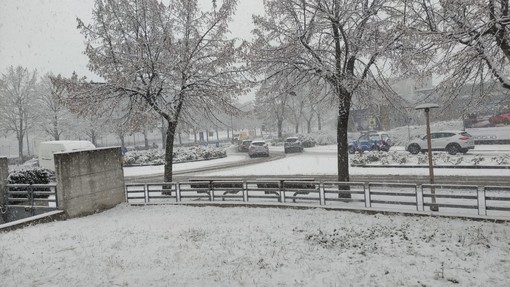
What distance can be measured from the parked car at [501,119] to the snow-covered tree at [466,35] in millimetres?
23478

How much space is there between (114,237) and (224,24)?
10.5 meters

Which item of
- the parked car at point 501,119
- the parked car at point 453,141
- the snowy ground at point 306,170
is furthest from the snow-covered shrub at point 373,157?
the parked car at point 501,119

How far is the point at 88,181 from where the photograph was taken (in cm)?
1352

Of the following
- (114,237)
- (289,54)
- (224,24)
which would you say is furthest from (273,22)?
(114,237)

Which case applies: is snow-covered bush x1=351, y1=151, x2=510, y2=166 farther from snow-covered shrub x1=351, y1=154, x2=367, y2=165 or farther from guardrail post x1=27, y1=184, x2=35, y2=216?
guardrail post x1=27, y1=184, x2=35, y2=216

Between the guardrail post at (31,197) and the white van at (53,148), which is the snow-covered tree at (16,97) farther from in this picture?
the guardrail post at (31,197)

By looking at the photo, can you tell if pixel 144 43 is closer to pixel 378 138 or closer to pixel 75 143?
pixel 75 143

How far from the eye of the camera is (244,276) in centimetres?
653

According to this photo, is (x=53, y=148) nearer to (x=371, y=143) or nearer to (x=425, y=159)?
(x=425, y=159)

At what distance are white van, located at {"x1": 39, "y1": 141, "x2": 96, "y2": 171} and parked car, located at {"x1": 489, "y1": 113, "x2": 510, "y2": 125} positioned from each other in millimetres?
31807

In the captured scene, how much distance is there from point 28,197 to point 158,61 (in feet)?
23.3

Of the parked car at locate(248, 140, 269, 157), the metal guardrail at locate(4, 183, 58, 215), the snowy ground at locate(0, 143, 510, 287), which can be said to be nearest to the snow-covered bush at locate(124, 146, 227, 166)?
the parked car at locate(248, 140, 269, 157)

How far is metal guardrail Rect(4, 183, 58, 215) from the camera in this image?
13.1 metres

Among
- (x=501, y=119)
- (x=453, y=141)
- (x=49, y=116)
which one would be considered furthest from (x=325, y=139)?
(x=49, y=116)
